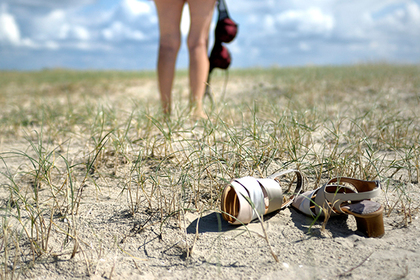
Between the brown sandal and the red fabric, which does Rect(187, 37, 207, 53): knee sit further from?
the brown sandal

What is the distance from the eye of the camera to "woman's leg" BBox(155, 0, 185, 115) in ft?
8.27

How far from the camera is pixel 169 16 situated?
2523 millimetres

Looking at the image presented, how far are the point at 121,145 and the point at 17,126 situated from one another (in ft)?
5.19

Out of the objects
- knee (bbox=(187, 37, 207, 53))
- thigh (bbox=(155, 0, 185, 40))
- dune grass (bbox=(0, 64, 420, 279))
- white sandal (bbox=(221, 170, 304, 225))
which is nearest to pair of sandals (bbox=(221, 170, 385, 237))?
white sandal (bbox=(221, 170, 304, 225))

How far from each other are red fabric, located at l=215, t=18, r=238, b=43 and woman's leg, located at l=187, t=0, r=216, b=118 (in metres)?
0.23

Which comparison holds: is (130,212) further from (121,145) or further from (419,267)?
(419,267)

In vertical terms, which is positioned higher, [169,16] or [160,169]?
[169,16]

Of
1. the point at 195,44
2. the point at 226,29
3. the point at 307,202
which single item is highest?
the point at 226,29

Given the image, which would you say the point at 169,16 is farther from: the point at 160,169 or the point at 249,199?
the point at 249,199

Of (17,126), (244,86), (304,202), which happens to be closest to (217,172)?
(304,202)

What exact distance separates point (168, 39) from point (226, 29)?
1.81 feet

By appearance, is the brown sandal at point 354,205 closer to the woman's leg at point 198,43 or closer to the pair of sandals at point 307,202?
the pair of sandals at point 307,202

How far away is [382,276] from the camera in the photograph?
0.97 m

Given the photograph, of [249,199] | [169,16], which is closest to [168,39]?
[169,16]
